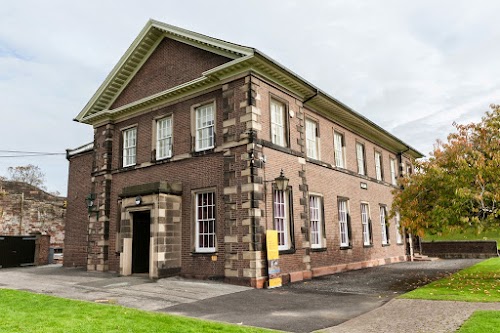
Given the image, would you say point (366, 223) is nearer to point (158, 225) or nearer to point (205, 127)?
point (205, 127)

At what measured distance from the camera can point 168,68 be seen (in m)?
17.4

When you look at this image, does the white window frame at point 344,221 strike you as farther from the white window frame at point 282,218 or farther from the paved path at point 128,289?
the paved path at point 128,289

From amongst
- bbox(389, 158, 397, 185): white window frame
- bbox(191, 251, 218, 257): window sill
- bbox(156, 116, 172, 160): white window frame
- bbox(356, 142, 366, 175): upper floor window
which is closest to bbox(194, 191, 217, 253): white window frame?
bbox(191, 251, 218, 257): window sill

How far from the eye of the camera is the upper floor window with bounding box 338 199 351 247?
1991 cm

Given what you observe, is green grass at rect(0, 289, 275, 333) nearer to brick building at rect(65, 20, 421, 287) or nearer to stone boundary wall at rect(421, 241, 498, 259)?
brick building at rect(65, 20, 421, 287)

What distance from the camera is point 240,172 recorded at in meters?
14.0

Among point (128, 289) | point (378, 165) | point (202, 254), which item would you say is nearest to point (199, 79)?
point (202, 254)

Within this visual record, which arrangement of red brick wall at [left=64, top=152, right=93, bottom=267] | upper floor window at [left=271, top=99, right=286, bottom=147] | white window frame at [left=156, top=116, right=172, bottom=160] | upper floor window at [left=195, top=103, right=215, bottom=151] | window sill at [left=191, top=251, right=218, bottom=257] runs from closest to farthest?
window sill at [left=191, top=251, right=218, bottom=257], upper floor window at [left=271, top=99, right=286, bottom=147], upper floor window at [left=195, top=103, right=215, bottom=151], white window frame at [left=156, top=116, right=172, bottom=160], red brick wall at [left=64, top=152, right=93, bottom=267]

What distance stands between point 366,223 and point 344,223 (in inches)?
114

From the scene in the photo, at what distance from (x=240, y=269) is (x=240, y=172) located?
10.9ft

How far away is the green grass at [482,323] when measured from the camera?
21.8 ft

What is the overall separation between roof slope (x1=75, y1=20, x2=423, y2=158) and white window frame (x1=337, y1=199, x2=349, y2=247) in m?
4.39

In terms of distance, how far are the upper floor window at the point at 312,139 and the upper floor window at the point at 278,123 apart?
2557 mm

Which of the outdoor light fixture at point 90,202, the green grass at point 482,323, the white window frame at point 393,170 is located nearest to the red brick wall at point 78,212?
the outdoor light fixture at point 90,202
